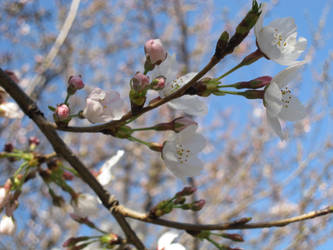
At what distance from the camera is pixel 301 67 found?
1.05m

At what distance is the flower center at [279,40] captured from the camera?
105 cm

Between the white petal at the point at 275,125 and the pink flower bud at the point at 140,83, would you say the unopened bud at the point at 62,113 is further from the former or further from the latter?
the white petal at the point at 275,125

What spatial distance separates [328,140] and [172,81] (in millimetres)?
3973

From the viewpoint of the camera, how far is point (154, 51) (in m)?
1.08

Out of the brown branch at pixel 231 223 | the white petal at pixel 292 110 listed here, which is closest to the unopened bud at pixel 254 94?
the white petal at pixel 292 110

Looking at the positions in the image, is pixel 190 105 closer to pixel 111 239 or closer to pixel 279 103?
pixel 279 103

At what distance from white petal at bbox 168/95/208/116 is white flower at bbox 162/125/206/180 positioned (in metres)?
0.08

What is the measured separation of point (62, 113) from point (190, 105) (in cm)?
43

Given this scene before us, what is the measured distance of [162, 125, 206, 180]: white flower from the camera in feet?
3.85

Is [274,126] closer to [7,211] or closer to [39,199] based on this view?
[7,211]

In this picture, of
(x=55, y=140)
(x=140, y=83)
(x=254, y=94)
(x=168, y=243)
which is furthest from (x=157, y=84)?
(x=168, y=243)

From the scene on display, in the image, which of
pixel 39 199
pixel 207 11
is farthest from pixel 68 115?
pixel 207 11

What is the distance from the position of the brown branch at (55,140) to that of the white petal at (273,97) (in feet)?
1.98

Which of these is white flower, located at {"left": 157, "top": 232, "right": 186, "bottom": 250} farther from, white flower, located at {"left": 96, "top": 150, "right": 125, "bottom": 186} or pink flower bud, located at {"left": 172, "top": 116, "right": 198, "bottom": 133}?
pink flower bud, located at {"left": 172, "top": 116, "right": 198, "bottom": 133}
